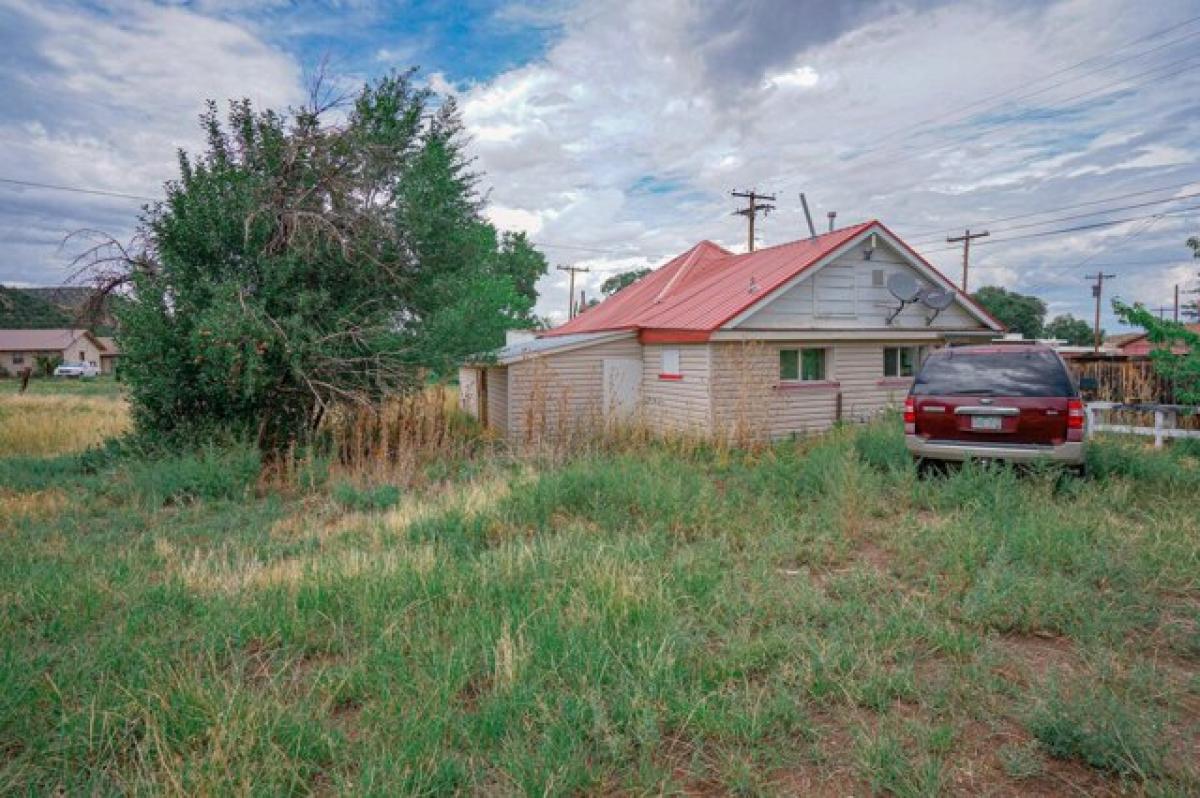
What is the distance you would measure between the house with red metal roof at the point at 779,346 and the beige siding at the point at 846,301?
1.1 inches

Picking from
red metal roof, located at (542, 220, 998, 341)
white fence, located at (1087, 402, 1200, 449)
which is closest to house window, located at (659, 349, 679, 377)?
red metal roof, located at (542, 220, 998, 341)

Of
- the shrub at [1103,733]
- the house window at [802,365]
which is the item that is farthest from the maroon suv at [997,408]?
the house window at [802,365]

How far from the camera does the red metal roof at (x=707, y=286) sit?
14.0 meters

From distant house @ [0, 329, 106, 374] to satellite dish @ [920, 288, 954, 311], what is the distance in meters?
73.0

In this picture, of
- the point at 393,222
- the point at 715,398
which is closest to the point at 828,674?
the point at 715,398

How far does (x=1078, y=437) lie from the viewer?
7109mm

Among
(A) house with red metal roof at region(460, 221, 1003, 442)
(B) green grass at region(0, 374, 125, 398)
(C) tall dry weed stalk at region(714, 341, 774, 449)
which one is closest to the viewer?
→ (C) tall dry weed stalk at region(714, 341, 774, 449)

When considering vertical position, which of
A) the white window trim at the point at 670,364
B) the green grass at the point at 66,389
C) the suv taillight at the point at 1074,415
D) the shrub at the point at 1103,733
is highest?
the white window trim at the point at 670,364

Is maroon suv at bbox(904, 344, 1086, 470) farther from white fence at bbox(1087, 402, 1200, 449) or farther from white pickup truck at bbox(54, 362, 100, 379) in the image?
white pickup truck at bbox(54, 362, 100, 379)

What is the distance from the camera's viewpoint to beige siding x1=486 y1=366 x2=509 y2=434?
16.2m

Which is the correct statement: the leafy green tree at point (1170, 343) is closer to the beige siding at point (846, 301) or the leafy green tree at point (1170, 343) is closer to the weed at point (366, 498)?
the beige siding at point (846, 301)

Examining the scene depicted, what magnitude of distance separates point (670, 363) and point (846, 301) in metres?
4.39

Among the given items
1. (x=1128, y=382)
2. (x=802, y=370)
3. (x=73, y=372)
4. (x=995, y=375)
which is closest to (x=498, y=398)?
(x=802, y=370)

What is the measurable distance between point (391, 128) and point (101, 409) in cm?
1616
